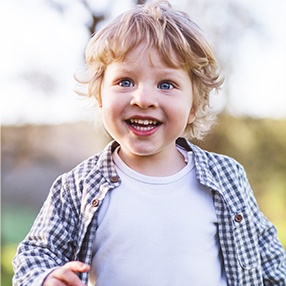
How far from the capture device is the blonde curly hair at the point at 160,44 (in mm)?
1563

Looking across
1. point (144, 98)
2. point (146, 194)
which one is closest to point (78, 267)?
point (146, 194)

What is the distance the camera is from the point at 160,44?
5.07ft

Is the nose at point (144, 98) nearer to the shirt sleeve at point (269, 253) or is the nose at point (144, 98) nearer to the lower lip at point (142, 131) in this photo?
the lower lip at point (142, 131)

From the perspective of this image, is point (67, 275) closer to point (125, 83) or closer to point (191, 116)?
point (125, 83)

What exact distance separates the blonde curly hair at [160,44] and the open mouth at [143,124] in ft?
0.51

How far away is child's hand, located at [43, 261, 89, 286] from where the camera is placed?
4.32 ft

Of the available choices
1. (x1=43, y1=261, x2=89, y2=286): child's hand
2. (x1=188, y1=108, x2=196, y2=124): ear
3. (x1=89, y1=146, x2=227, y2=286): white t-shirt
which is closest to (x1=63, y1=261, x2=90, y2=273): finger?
(x1=43, y1=261, x2=89, y2=286): child's hand

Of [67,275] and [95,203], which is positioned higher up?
[95,203]

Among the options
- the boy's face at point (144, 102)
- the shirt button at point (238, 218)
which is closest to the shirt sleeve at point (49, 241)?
the boy's face at point (144, 102)

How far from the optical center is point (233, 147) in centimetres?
555

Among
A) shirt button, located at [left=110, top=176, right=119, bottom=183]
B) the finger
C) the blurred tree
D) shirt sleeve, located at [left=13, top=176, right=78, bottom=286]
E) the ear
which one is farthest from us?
the blurred tree

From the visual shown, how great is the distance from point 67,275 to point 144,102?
0.46 meters

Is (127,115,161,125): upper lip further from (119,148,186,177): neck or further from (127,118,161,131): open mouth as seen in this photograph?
(119,148,186,177): neck

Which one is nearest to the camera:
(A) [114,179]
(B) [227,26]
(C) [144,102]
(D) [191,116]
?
(C) [144,102]
